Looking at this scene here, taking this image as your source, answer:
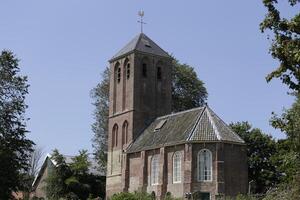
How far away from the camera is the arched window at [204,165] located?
→ 44094mm

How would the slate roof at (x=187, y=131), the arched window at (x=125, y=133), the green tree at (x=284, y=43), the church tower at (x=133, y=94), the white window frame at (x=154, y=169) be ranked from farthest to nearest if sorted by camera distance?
the arched window at (x=125, y=133)
the church tower at (x=133, y=94)
the white window frame at (x=154, y=169)
the slate roof at (x=187, y=131)
the green tree at (x=284, y=43)

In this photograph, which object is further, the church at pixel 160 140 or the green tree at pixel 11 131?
the church at pixel 160 140

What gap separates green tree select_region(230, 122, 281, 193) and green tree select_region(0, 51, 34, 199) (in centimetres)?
2451

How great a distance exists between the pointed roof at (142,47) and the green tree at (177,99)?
627cm

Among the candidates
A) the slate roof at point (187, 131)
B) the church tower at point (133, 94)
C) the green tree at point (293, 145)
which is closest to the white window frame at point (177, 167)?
the slate roof at point (187, 131)

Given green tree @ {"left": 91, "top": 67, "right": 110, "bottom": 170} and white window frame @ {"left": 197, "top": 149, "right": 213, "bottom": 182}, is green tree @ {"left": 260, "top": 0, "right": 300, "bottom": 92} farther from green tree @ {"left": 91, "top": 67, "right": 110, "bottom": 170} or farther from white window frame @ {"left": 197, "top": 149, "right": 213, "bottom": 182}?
green tree @ {"left": 91, "top": 67, "right": 110, "bottom": 170}

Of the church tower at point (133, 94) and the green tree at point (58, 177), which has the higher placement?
the church tower at point (133, 94)

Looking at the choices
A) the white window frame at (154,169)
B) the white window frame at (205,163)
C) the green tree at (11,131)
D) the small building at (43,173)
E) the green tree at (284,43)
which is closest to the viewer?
the green tree at (284,43)

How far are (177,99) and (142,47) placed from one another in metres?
9.56

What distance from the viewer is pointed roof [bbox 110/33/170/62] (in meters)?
55.8

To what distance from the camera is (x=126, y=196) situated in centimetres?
3616

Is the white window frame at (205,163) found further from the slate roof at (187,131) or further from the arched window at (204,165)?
the slate roof at (187,131)

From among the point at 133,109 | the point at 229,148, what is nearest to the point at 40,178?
the point at 133,109

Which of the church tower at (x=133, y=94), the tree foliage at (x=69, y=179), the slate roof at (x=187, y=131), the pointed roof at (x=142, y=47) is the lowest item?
the tree foliage at (x=69, y=179)
